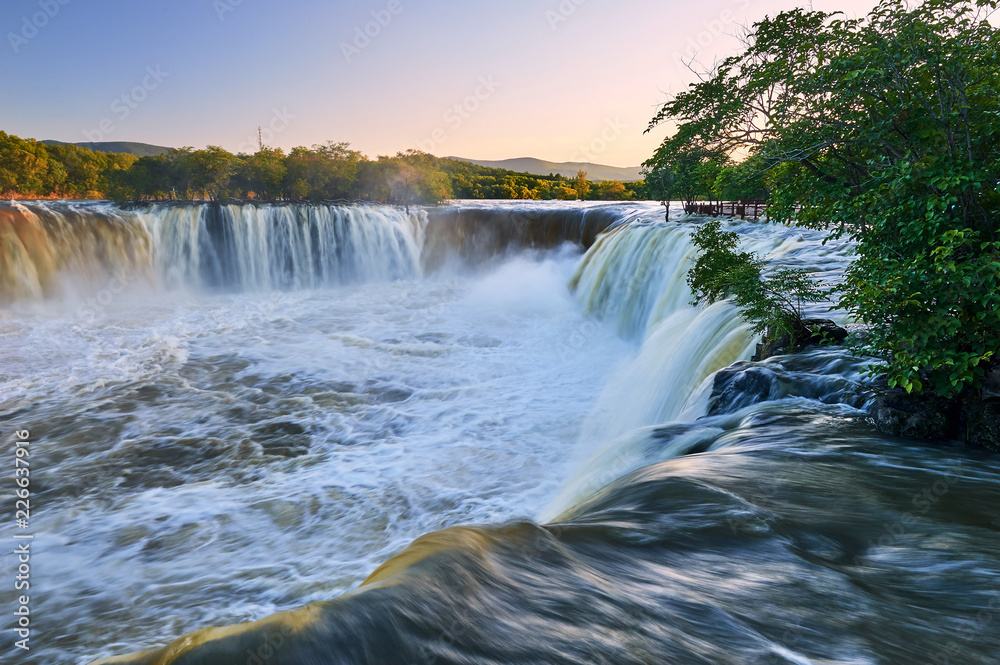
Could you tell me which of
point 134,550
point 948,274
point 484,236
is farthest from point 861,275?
point 484,236

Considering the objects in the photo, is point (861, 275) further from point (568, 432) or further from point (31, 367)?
point (31, 367)

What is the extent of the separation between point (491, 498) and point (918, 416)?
505cm

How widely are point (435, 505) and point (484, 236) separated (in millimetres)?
27122

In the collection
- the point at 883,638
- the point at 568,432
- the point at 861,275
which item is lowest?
the point at 568,432

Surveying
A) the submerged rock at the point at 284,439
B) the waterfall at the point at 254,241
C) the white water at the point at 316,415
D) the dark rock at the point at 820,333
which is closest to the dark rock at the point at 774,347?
the dark rock at the point at 820,333

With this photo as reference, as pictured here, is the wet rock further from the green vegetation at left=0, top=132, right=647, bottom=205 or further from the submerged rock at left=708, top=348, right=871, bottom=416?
the green vegetation at left=0, top=132, right=647, bottom=205

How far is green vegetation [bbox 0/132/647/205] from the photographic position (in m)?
32.9

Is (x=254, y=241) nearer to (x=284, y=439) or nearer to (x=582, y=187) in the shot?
(x=284, y=439)

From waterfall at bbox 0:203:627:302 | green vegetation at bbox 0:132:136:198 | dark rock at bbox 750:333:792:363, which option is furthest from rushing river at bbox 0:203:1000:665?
green vegetation at bbox 0:132:136:198

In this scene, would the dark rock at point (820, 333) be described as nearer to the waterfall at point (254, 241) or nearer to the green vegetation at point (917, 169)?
the green vegetation at point (917, 169)

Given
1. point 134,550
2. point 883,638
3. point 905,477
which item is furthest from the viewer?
point 134,550

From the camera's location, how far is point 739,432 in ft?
19.4

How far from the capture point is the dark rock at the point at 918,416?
5.41 m

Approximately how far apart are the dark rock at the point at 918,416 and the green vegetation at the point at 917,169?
214 millimetres
